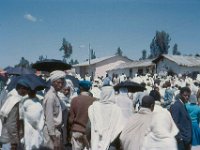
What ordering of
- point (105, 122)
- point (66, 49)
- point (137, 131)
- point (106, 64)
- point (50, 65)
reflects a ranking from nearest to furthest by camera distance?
1. point (137, 131)
2. point (105, 122)
3. point (50, 65)
4. point (106, 64)
5. point (66, 49)

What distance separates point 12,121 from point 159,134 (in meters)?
2.10

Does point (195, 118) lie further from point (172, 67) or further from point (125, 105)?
point (172, 67)

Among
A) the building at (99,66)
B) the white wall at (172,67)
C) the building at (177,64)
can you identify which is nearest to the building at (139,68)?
the white wall at (172,67)

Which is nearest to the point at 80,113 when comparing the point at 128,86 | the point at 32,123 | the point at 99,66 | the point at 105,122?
the point at 105,122

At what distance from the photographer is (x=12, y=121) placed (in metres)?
6.48

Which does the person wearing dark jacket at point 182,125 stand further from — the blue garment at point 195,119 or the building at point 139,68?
the building at point 139,68

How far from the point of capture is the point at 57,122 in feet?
23.5

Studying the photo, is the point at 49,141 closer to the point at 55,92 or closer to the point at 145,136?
the point at 55,92

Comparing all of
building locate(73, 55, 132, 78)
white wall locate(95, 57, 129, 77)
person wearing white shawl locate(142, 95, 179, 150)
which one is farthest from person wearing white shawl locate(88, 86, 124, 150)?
white wall locate(95, 57, 129, 77)

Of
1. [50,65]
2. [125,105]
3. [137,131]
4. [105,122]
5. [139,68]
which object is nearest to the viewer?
[137,131]

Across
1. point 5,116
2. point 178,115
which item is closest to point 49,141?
point 5,116

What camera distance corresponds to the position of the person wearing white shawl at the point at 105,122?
6.88 metres

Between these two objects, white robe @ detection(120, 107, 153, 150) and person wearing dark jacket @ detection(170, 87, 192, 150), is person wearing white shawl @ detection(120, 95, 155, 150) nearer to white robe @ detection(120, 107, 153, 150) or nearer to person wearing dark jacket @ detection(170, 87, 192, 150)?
white robe @ detection(120, 107, 153, 150)

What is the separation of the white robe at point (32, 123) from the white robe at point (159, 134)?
5.04 ft
